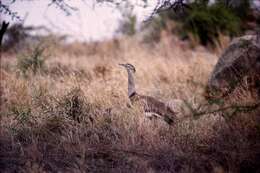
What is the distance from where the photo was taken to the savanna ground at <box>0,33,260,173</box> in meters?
5.28

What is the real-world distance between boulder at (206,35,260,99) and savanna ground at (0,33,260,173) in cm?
45

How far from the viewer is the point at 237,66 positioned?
8.06 meters

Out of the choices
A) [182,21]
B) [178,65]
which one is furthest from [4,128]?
[182,21]

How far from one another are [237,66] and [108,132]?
2.95 m

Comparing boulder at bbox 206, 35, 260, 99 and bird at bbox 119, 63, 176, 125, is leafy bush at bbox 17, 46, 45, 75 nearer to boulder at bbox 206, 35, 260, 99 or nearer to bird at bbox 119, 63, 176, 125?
bird at bbox 119, 63, 176, 125

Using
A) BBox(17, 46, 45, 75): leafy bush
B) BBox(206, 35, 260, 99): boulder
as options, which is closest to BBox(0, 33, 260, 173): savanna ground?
BBox(17, 46, 45, 75): leafy bush

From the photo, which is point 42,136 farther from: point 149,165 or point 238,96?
point 238,96

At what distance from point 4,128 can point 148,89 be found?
3.45m

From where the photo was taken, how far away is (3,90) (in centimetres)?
873

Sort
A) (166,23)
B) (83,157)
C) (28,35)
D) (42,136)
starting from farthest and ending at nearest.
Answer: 1. (166,23)
2. (28,35)
3. (42,136)
4. (83,157)

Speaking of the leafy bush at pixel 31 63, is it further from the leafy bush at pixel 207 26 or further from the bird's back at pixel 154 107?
the leafy bush at pixel 207 26

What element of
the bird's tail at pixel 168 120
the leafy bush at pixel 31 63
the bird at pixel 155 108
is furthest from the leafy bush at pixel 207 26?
the bird's tail at pixel 168 120

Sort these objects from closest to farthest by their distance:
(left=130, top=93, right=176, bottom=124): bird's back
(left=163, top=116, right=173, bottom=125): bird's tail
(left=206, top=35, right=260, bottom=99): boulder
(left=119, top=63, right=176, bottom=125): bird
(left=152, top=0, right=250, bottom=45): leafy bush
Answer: (left=163, top=116, right=173, bottom=125): bird's tail
(left=119, top=63, right=176, bottom=125): bird
(left=130, top=93, right=176, bottom=124): bird's back
(left=206, top=35, right=260, bottom=99): boulder
(left=152, top=0, right=250, bottom=45): leafy bush

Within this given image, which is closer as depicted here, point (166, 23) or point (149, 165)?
point (149, 165)
